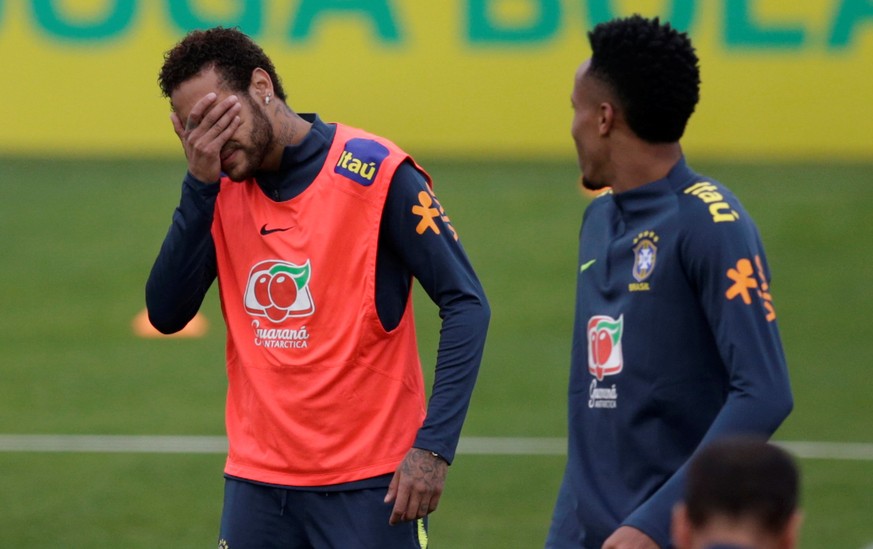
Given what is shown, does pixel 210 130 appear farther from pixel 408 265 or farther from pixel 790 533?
pixel 790 533

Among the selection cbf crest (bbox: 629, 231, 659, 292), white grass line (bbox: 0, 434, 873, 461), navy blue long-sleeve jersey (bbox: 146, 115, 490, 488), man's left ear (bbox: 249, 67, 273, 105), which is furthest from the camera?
white grass line (bbox: 0, 434, 873, 461)

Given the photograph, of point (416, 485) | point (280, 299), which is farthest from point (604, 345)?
point (280, 299)

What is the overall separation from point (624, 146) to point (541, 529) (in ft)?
14.3

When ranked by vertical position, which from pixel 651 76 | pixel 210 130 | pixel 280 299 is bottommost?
pixel 280 299

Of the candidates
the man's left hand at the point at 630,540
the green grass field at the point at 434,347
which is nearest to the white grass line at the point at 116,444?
the green grass field at the point at 434,347

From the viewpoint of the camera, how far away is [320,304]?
13.5ft

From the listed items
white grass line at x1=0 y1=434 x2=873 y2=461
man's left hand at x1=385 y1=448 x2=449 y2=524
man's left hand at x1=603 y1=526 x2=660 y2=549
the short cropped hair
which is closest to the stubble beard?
man's left hand at x1=385 y1=448 x2=449 y2=524

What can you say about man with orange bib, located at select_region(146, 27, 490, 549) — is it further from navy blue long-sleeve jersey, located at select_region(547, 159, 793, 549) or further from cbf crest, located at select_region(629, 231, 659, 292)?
cbf crest, located at select_region(629, 231, 659, 292)

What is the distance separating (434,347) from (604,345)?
8.00m

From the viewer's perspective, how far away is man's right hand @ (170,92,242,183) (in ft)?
13.2

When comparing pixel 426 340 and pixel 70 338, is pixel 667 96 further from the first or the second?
pixel 70 338

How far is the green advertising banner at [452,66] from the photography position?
1424 centimetres

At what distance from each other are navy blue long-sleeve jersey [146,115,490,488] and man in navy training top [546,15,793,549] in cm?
42

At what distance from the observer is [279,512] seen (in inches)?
162
